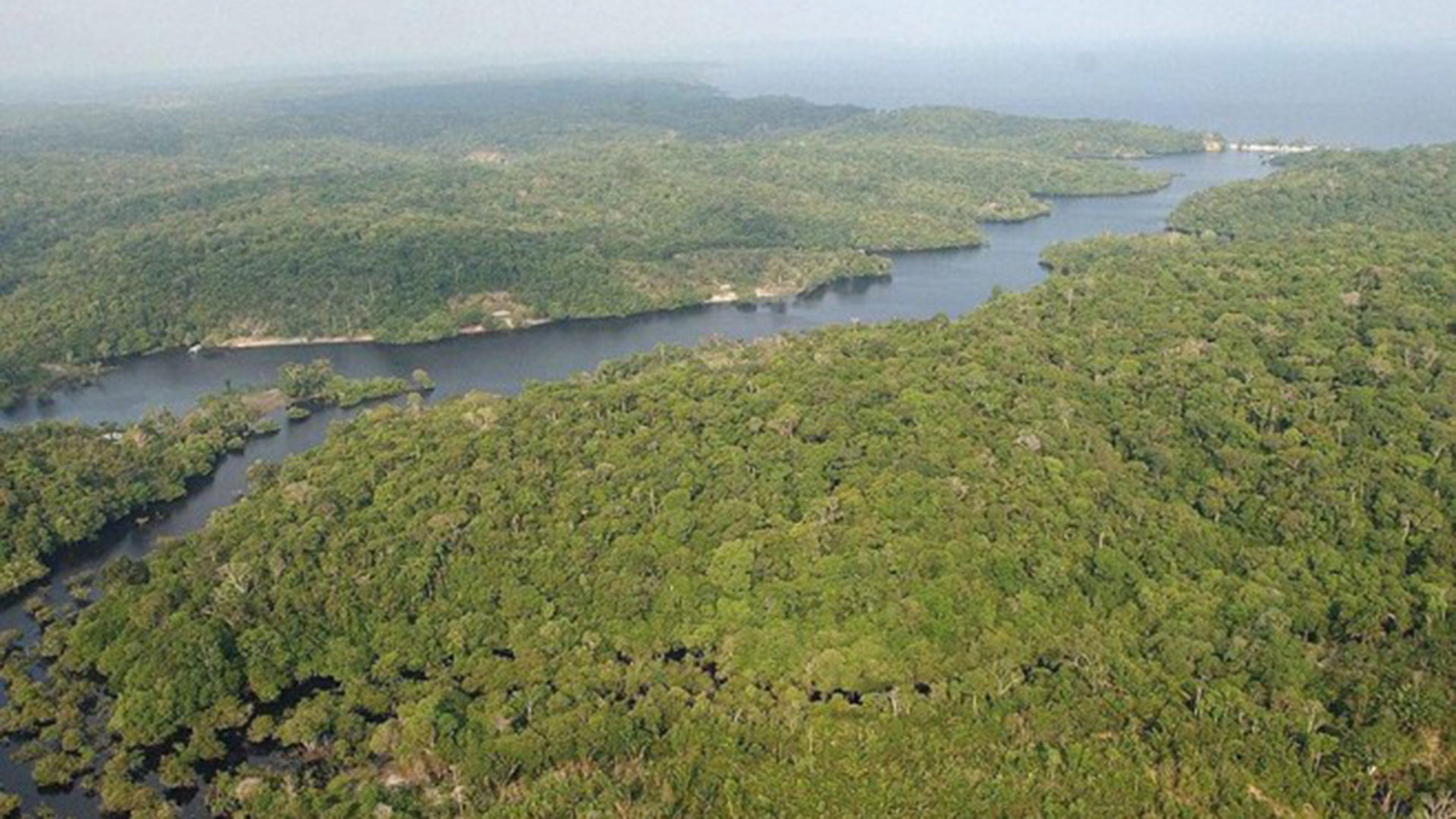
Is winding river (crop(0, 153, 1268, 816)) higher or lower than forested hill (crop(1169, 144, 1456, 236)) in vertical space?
lower

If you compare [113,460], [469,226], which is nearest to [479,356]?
[469,226]

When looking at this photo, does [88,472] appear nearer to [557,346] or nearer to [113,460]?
[113,460]

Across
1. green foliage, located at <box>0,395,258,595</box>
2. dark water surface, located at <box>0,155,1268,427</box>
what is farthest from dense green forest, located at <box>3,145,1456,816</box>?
dark water surface, located at <box>0,155,1268,427</box>

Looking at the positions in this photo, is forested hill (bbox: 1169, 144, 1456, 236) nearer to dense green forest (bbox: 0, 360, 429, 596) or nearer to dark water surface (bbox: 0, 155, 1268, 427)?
dark water surface (bbox: 0, 155, 1268, 427)

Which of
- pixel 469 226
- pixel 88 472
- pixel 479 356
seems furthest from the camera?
pixel 469 226

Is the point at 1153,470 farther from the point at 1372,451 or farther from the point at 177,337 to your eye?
the point at 177,337

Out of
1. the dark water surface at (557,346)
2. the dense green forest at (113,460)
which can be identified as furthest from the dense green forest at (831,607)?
the dark water surface at (557,346)
